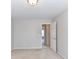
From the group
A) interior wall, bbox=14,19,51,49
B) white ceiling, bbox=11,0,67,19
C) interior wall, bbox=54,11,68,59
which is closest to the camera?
white ceiling, bbox=11,0,67,19

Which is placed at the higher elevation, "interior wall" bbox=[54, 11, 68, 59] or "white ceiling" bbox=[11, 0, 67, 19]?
"white ceiling" bbox=[11, 0, 67, 19]

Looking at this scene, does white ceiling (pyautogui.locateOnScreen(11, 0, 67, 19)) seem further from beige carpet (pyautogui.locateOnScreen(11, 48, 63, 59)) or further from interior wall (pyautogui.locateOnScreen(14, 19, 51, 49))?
interior wall (pyautogui.locateOnScreen(14, 19, 51, 49))

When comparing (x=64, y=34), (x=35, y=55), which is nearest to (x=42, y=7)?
(x=64, y=34)

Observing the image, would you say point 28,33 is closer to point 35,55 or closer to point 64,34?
point 35,55

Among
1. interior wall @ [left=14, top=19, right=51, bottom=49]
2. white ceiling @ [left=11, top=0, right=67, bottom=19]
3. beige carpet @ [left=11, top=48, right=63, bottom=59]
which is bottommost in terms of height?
beige carpet @ [left=11, top=48, right=63, bottom=59]

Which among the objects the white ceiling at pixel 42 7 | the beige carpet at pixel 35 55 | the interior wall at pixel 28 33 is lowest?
the beige carpet at pixel 35 55

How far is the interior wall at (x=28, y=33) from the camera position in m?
9.26

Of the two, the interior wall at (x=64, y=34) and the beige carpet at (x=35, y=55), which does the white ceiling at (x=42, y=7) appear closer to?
the interior wall at (x=64, y=34)

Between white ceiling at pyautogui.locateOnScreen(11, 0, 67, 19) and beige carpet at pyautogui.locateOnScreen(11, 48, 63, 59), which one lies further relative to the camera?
beige carpet at pyautogui.locateOnScreen(11, 48, 63, 59)

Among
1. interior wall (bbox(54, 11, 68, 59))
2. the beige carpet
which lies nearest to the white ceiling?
interior wall (bbox(54, 11, 68, 59))

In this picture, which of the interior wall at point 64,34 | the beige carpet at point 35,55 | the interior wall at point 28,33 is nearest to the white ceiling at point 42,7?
the interior wall at point 64,34

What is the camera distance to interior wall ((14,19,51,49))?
30.4ft
